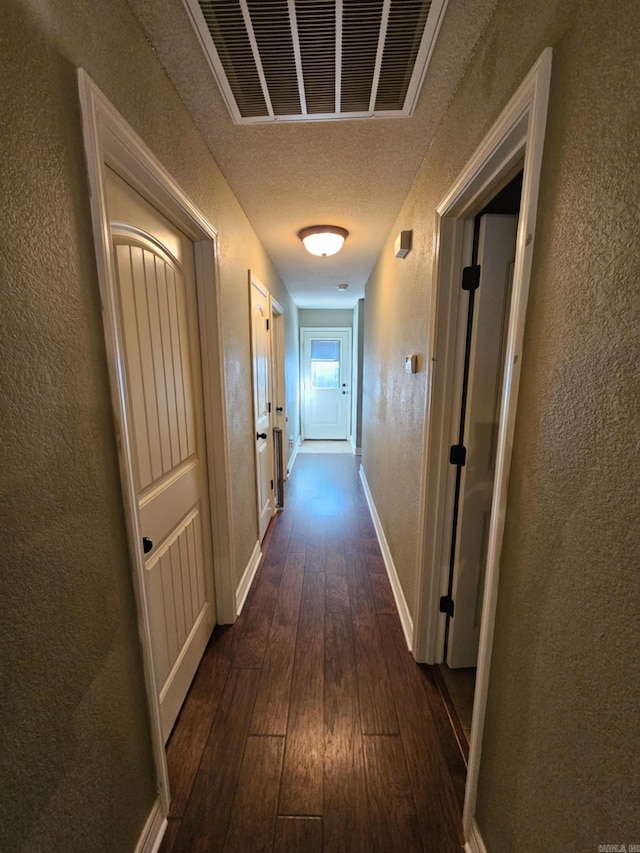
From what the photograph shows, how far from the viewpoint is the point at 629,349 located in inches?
20.5

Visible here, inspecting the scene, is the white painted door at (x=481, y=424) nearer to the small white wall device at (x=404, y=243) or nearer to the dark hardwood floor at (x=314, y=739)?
the dark hardwood floor at (x=314, y=739)

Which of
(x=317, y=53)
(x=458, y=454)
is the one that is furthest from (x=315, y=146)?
(x=458, y=454)

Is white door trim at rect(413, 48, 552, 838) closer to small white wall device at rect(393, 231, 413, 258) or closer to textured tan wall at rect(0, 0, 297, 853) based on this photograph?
→ small white wall device at rect(393, 231, 413, 258)

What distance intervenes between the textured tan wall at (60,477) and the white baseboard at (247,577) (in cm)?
105

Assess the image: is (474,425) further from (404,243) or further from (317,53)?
(317,53)

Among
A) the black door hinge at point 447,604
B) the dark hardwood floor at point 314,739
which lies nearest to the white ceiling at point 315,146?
the black door hinge at point 447,604

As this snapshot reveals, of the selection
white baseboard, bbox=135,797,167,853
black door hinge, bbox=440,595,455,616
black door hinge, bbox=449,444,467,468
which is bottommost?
white baseboard, bbox=135,797,167,853

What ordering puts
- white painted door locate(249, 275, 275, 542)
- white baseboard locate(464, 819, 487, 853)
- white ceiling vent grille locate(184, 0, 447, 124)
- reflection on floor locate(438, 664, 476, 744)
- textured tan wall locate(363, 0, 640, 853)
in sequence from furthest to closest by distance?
white painted door locate(249, 275, 275, 542)
reflection on floor locate(438, 664, 476, 744)
white baseboard locate(464, 819, 487, 853)
white ceiling vent grille locate(184, 0, 447, 124)
textured tan wall locate(363, 0, 640, 853)

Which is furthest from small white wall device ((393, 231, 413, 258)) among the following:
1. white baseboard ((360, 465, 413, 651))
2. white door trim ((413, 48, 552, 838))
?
white baseboard ((360, 465, 413, 651))

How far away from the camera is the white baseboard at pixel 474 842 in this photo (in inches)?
37.9

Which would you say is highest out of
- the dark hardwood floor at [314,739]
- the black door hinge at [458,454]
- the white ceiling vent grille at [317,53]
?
the white ceiling vent grille at [317,53]

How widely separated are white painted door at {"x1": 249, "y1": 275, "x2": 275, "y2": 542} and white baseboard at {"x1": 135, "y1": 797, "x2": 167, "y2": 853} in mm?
1651

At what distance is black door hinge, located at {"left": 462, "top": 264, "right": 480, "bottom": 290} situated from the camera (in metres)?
1.33

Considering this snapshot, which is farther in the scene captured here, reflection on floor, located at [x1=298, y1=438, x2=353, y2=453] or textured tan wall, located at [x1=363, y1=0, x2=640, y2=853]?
reflection on floor, located at [x1=298, y1=438, x2=353, y2=453]
